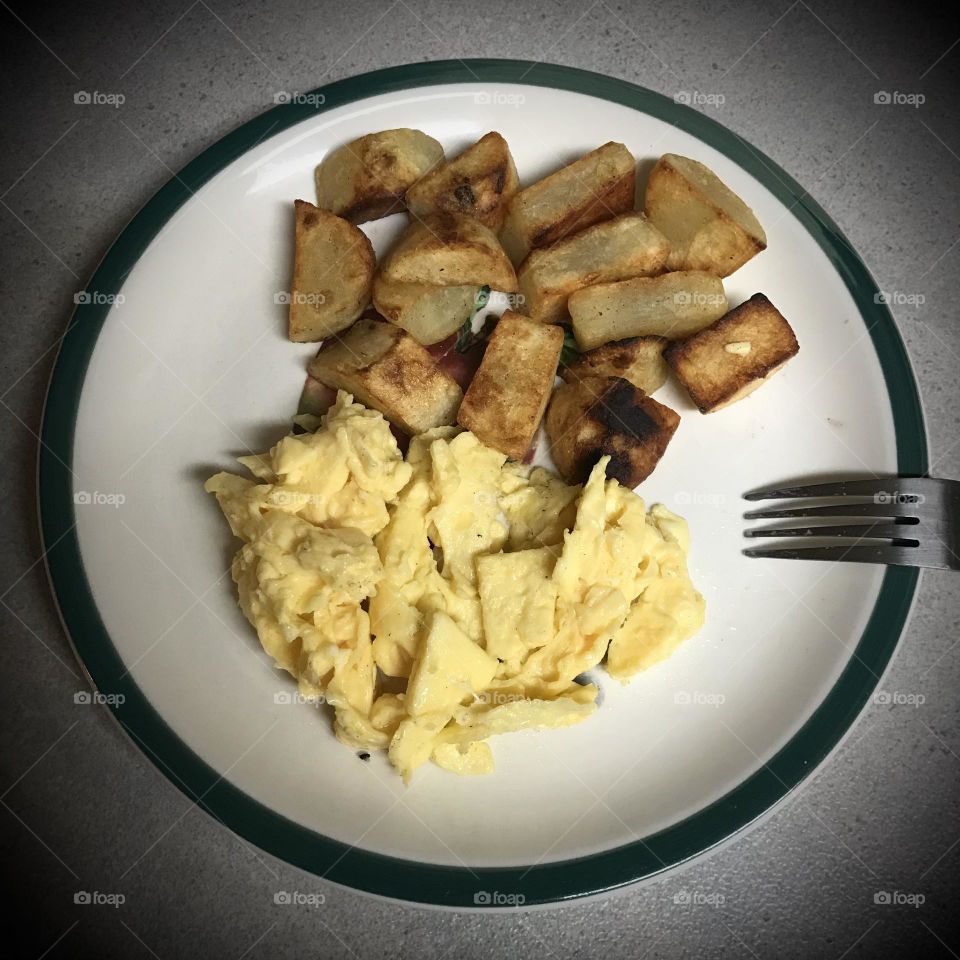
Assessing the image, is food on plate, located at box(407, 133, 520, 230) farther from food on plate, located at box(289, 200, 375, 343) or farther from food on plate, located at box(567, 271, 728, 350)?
food on plate, located at box(567, 271, 728, 350)

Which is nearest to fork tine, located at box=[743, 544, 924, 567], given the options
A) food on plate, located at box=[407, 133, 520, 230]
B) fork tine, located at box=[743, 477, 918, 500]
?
fork tine, located at box=[743, 477, 918, 500]

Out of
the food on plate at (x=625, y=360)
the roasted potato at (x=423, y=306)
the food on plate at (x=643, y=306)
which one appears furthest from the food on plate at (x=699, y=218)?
the roasted potato at (x=423, y=306)

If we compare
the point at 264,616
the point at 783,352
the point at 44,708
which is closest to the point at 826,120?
the point at 783,352

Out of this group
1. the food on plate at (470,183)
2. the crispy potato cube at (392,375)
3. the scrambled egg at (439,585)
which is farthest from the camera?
the food on plate at (470,183)

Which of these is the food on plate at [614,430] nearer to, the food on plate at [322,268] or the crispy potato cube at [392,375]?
the crispy potato cube at [392,375]

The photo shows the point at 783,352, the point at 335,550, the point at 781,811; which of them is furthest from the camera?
the point at 781,811

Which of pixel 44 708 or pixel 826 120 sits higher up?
pixel 826 120

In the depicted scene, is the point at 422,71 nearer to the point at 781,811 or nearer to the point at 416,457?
the point at 416,457
